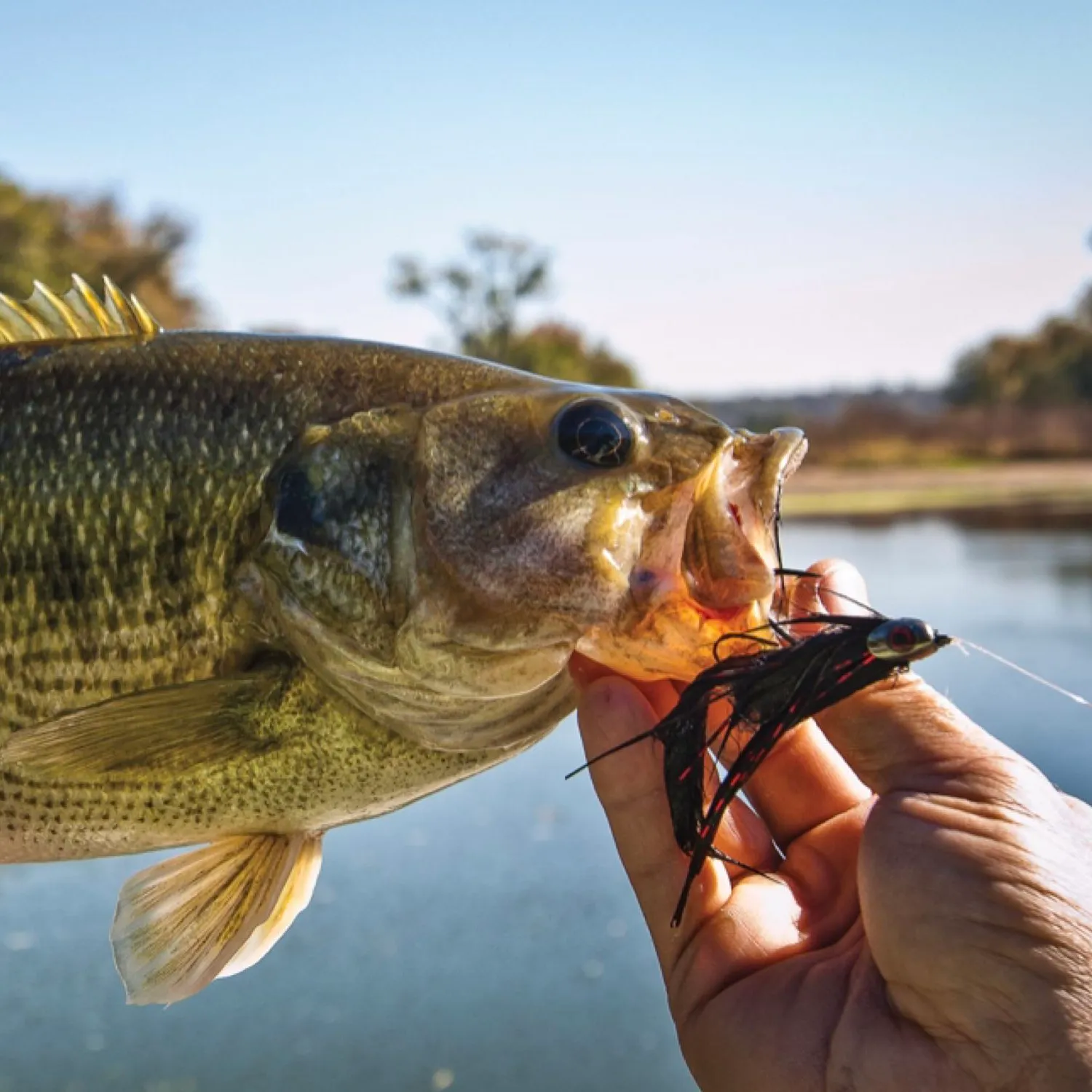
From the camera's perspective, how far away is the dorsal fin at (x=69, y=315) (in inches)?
83.6

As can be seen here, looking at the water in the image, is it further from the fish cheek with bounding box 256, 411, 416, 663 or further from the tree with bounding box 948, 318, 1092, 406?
the tree with bounding box 948, 318, 1092, 406

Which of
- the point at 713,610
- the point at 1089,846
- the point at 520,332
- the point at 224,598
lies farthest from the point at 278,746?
the point at 520,332

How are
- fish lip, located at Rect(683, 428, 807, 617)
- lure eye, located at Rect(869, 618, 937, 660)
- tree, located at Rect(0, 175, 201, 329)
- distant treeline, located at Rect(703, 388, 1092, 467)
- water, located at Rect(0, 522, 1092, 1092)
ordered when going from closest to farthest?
lure eye, located at Rect(869, 618, 937, 660), fish lip, located at Rect(683, 428, 807, 617), water, located at Rect(0, 522, 1092, 1092), tree, located at Rect(0, 175, 201, 329), distant treeline, located at Rect(703, 388, 1092, 467)

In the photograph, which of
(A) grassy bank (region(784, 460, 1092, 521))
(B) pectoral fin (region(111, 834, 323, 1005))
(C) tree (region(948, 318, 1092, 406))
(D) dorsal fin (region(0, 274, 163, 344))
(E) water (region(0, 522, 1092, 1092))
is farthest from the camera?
(C) tree (region(948, 318, 1092, 406))

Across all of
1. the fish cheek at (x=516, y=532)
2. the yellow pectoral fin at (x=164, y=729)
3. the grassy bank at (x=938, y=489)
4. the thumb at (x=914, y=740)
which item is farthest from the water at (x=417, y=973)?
the grassy bank at (x=938, y=489)

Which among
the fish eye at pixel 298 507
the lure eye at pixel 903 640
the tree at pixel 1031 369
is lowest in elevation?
the tree at pixel 1031 369

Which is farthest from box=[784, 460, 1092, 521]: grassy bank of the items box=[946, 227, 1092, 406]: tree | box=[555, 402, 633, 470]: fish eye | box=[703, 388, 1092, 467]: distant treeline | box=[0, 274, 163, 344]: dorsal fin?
box=[555, 402, 633, 470]: fish eye

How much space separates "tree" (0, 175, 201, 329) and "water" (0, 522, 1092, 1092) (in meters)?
19.4

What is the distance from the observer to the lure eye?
152 cm

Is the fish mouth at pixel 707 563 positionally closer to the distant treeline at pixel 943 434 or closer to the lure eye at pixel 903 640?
the lure eye at pixel 903 640

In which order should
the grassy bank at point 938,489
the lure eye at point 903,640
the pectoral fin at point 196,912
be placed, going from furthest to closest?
1. the grassy bank at point 938,489
2. the pectoral fin at point 196,912
3. the lure eye at point 903,640

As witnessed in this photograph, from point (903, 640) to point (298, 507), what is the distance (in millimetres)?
953

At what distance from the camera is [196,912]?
201 centimetres

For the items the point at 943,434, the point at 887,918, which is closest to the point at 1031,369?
the point at 943,434
